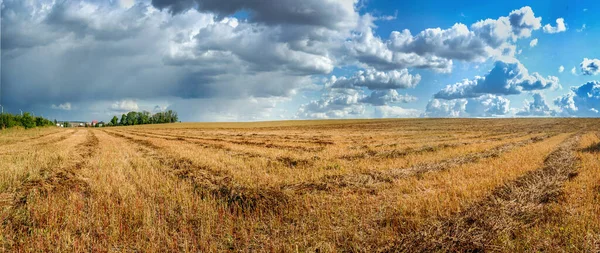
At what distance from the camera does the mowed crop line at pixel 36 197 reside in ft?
19.3

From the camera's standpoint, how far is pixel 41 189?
356 inches

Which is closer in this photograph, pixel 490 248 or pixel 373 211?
pixel 490 248

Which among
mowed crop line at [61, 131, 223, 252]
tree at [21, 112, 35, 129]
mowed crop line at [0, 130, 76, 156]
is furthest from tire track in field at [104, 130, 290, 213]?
tree at [21, 112, 35, 129]

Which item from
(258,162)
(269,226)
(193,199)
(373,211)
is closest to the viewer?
(269,226)

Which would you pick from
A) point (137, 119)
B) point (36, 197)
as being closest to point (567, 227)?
point (36, 197)

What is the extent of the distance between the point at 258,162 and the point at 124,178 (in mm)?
5331

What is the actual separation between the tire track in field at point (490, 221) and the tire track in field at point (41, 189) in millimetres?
7033

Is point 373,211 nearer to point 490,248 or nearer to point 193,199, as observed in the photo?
point 490,248

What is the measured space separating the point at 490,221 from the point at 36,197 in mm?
10127

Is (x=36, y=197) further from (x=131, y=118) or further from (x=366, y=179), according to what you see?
(x=131, y=118)

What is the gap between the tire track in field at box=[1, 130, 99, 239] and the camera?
21.1ft

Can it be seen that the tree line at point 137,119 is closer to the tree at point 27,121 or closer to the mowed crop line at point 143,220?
the tree at point 27,121

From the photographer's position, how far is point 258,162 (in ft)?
46.1

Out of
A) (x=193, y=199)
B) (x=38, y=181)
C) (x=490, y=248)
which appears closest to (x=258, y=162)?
(x=193, y=199)
